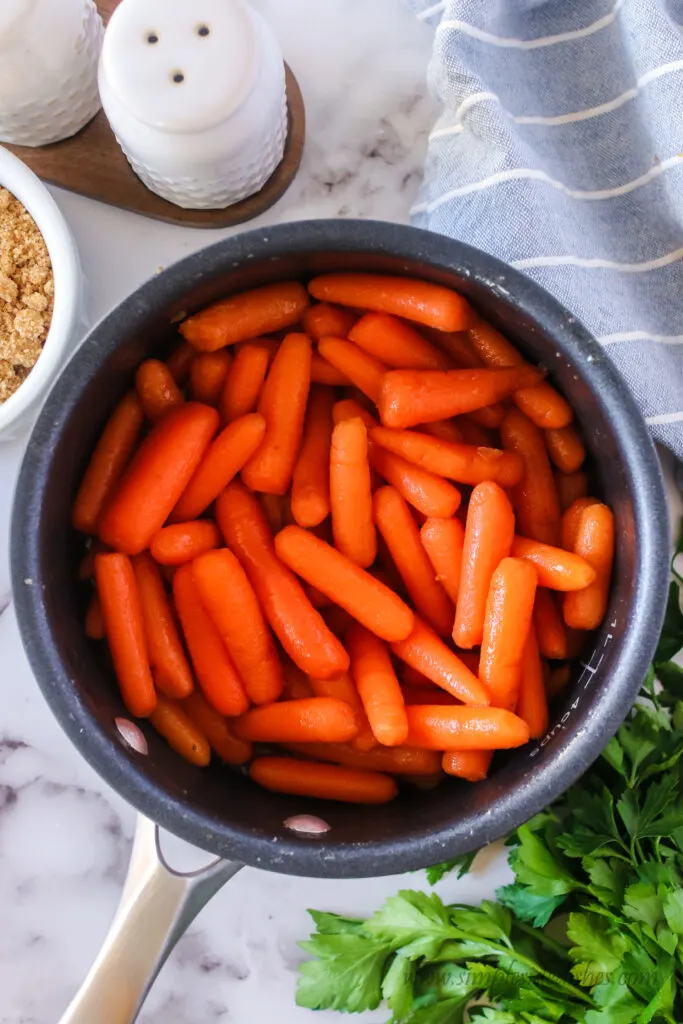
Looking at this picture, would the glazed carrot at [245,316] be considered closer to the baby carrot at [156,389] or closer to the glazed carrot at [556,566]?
the baby carrot at [156,389]

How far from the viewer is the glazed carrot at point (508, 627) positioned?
0.93 m

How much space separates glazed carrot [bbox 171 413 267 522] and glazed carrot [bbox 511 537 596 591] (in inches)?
10.3

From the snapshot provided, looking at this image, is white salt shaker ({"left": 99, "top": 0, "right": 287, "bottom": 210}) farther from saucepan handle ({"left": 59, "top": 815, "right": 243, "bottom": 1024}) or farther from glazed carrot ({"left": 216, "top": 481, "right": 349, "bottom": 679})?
saucepan handle ({"left": 59, "top": 815, "right": 243, "bottom": 1024})

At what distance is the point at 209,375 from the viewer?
3.30 feet

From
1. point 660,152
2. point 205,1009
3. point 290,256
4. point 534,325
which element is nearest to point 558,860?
point 205,1009

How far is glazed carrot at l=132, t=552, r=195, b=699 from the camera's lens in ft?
3.20

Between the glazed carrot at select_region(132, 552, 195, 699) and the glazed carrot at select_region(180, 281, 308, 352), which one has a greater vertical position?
the glazed carrot at select_region(180, 281, 308, 352)

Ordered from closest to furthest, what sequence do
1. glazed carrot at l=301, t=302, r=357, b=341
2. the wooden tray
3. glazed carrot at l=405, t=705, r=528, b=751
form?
1. glazed carrot at l=405, t=705, r=528, b=751
2. glazed carrot at l=301, t=302, r=357, b=341
3. the wooden tray

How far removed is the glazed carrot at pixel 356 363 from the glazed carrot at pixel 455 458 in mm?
48

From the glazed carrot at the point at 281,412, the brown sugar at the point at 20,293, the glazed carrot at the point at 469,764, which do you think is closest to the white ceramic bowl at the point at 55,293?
the brown sugar at the point at 20,293

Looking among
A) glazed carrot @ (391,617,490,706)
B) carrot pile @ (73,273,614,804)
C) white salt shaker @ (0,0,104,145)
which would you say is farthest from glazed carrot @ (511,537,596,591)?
white salt shaker @ (0,0,104,145)

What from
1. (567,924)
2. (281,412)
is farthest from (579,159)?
(567,924)

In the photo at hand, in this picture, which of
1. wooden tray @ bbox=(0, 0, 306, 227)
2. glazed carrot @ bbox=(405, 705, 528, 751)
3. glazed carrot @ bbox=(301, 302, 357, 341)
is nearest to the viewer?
glazed carrot @ bbox=(405, 705, 528, 751)

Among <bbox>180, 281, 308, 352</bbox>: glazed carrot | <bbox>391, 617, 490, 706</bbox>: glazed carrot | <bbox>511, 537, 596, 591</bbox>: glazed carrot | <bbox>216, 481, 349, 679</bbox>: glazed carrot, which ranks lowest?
<bbox>391, 617, 490, 706</bbox>: glazed carrot
